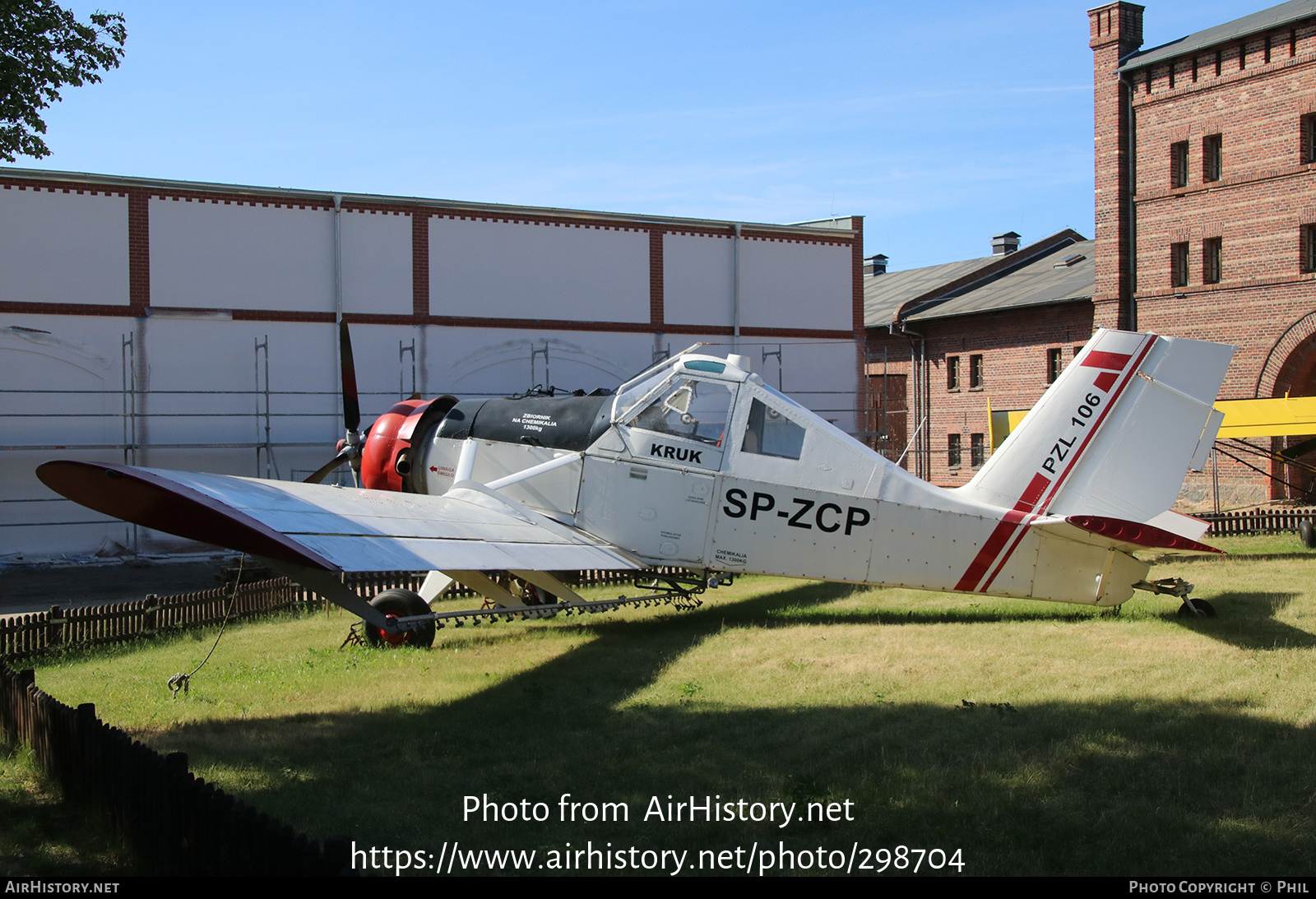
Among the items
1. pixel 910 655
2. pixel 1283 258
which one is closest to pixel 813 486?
pixel 910 655

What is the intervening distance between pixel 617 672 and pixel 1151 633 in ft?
16.4

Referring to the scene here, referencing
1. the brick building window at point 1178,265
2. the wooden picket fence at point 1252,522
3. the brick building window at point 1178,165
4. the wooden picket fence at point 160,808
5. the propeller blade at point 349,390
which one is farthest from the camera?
the brick building window at point 1178,265

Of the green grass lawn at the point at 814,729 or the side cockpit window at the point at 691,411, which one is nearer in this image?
the green grass lawn at the point at 814,729

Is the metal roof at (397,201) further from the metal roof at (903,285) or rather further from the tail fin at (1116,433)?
the tail fin at (1116,433)

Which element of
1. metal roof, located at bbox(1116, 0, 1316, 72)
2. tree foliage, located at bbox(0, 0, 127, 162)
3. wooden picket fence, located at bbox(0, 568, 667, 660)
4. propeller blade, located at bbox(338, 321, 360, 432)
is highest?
metal roof, located at bbox(1116, 0, 1316, 72)

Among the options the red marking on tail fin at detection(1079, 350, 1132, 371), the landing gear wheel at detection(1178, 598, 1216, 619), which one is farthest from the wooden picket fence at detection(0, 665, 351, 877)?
the landing gear wheel at detection(1178, 598, 1216, 619)

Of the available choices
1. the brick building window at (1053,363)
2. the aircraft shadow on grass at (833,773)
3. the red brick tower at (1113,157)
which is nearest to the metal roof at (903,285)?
the brick building window at (1053,363)

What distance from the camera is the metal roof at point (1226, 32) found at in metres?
27.1

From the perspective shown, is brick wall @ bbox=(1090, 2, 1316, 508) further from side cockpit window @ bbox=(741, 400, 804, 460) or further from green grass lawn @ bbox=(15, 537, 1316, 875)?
side cockpit window @ bbox=(741, 400, 804, 460)

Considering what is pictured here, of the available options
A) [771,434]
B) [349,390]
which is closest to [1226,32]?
[771,434]

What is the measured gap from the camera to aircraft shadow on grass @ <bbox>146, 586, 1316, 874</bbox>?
5059 millimetres

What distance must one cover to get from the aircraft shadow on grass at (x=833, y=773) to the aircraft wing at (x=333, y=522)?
4.20 feet

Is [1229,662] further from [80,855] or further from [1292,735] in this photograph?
[80,855]

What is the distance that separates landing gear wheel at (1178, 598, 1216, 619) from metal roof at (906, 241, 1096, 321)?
81.6 ft
